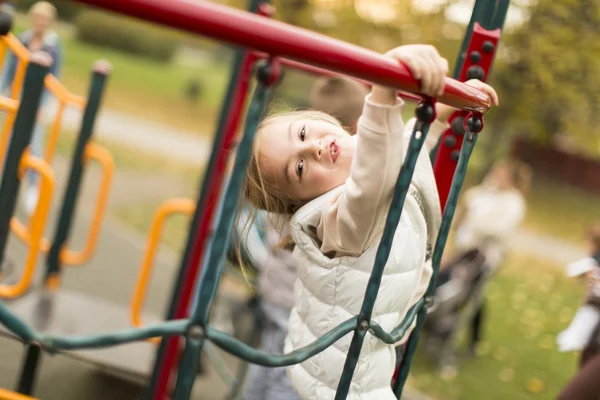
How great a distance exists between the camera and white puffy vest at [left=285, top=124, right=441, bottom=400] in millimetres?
1404

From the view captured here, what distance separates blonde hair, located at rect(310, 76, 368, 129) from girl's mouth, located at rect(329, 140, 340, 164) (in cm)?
124

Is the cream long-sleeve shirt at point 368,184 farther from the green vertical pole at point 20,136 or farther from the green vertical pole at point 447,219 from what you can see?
the green vertical pole at point 20,136

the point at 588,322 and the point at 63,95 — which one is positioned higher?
the point at 63,95

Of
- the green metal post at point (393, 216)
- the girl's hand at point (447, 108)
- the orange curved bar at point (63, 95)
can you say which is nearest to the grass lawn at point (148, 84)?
the orange curved bar at point (63, 95)

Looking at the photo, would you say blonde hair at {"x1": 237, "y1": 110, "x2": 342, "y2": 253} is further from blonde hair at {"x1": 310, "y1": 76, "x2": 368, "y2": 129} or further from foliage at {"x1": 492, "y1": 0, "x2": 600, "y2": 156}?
foliage at {"x1": 492, "y1": 0, "x2": 600, "y2": 156}

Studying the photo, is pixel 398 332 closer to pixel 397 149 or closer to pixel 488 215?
pixel 397 149

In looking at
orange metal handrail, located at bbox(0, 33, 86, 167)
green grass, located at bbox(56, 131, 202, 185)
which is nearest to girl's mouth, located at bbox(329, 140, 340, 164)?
orange metal handrail, located at bbox(0, 33, 86, 167)

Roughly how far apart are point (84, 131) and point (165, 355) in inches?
51.6

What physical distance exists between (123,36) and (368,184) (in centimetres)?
1835

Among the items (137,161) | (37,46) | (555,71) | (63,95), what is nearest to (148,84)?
(137,161)

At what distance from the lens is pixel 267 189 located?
1.52 metres

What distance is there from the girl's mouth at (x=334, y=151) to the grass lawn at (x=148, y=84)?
1306 cm

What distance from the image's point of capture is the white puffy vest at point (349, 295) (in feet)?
4.61

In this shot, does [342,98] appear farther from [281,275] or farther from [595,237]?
[595,237]
